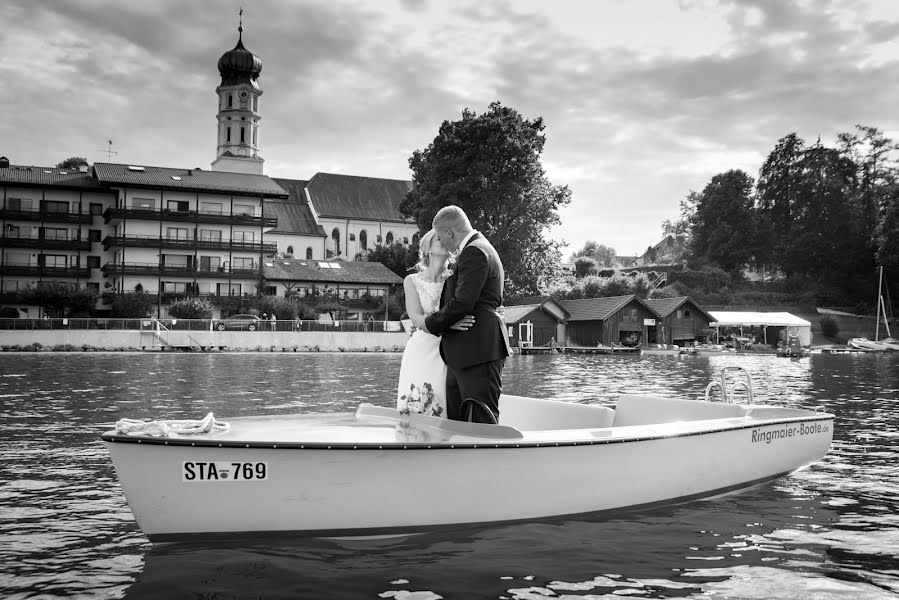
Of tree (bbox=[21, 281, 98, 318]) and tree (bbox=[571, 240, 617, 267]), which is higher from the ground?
tree (bbox=[571, 240, 617, 267])

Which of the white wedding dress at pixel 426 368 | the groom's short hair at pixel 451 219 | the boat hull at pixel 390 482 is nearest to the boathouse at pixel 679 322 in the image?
the boat hull at pixel 390 482

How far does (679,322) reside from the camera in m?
70.0

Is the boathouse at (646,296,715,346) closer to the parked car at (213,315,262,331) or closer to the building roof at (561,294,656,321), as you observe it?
the building roof at (561,294,656,321)

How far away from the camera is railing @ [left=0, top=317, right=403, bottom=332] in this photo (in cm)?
4791

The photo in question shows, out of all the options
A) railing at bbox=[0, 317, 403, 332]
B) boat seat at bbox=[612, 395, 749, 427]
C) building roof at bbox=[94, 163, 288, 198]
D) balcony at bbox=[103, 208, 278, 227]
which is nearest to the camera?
boat seat at bbox=[612, 395, 749, 427]

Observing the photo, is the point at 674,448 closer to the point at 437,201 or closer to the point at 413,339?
the point at 413,339

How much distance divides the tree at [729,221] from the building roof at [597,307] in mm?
27647

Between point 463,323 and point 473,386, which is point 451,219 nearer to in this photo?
point 463,323

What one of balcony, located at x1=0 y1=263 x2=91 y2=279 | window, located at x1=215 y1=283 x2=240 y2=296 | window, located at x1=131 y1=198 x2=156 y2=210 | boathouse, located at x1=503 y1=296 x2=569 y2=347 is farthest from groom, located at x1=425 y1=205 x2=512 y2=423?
balcony, located at x1=0 y1=263 x2=91 y2=279

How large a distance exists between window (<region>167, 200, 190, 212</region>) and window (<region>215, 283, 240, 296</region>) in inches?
286

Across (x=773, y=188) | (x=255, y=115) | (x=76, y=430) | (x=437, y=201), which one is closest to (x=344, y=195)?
(x=255, y=115)

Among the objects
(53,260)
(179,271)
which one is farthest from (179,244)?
(53,260)

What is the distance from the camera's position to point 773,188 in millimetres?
95438

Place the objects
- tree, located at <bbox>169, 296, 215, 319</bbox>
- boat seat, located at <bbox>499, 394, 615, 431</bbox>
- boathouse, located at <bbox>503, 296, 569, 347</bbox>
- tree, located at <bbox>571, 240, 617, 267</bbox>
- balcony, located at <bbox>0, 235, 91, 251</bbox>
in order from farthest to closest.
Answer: tree, located at <bbox>571, 240, 617, 267</bbox> → balcony, located at <bbox>0, 235, 91, 251</bbox> → boathouse, located at <bbox>503, 296, 569, 347</bbox> → tree, located at <bbox>169, 296, 215, 319</bbox> → boat seat, located at <bbox>499, 394, 615, 431</bbox>
